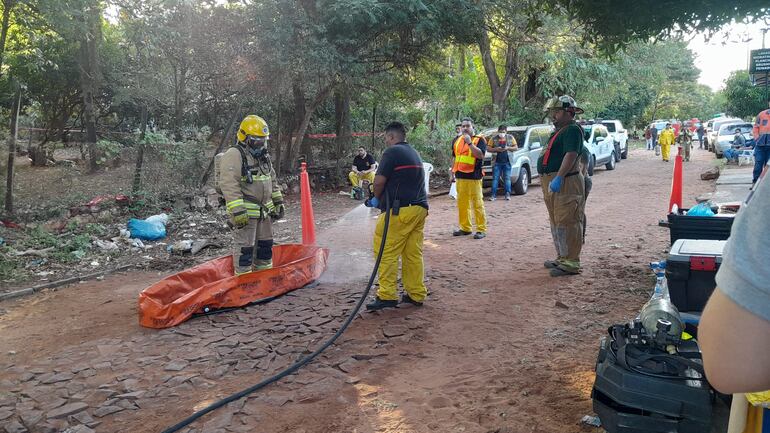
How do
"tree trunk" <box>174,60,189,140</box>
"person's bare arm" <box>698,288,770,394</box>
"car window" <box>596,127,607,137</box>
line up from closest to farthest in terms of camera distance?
"person's bare arm" <box>698,288,770,394</box>, "tree trunk" <box>174,60,189,140</box>, "car window" <box>596,127,607,137</box>

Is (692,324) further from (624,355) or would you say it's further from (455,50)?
(455,50)

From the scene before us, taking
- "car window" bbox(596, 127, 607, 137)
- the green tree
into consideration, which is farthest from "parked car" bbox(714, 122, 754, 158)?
the green tree

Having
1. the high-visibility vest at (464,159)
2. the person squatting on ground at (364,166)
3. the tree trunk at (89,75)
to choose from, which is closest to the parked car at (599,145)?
the person squatting on ground at (364,166)

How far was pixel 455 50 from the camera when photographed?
1780 cm

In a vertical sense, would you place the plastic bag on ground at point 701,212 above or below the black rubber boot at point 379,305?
above

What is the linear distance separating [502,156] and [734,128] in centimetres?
1520

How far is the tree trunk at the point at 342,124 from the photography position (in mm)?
15797

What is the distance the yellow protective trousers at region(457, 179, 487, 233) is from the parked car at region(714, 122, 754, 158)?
642 inches

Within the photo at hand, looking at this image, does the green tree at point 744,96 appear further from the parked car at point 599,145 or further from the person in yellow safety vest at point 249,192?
the person in yellow safety vest at point 249,192

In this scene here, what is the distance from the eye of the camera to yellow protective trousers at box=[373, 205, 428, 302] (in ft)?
18.3

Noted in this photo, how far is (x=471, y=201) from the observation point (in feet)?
30.0

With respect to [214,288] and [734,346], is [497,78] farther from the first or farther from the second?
[734,346]

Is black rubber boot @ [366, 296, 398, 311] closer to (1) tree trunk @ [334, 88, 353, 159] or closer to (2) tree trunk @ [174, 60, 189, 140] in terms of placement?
(1) tree trunk @ [334, 88, 353, 159]

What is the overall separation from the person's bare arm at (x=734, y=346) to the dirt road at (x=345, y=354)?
7.98 ft
